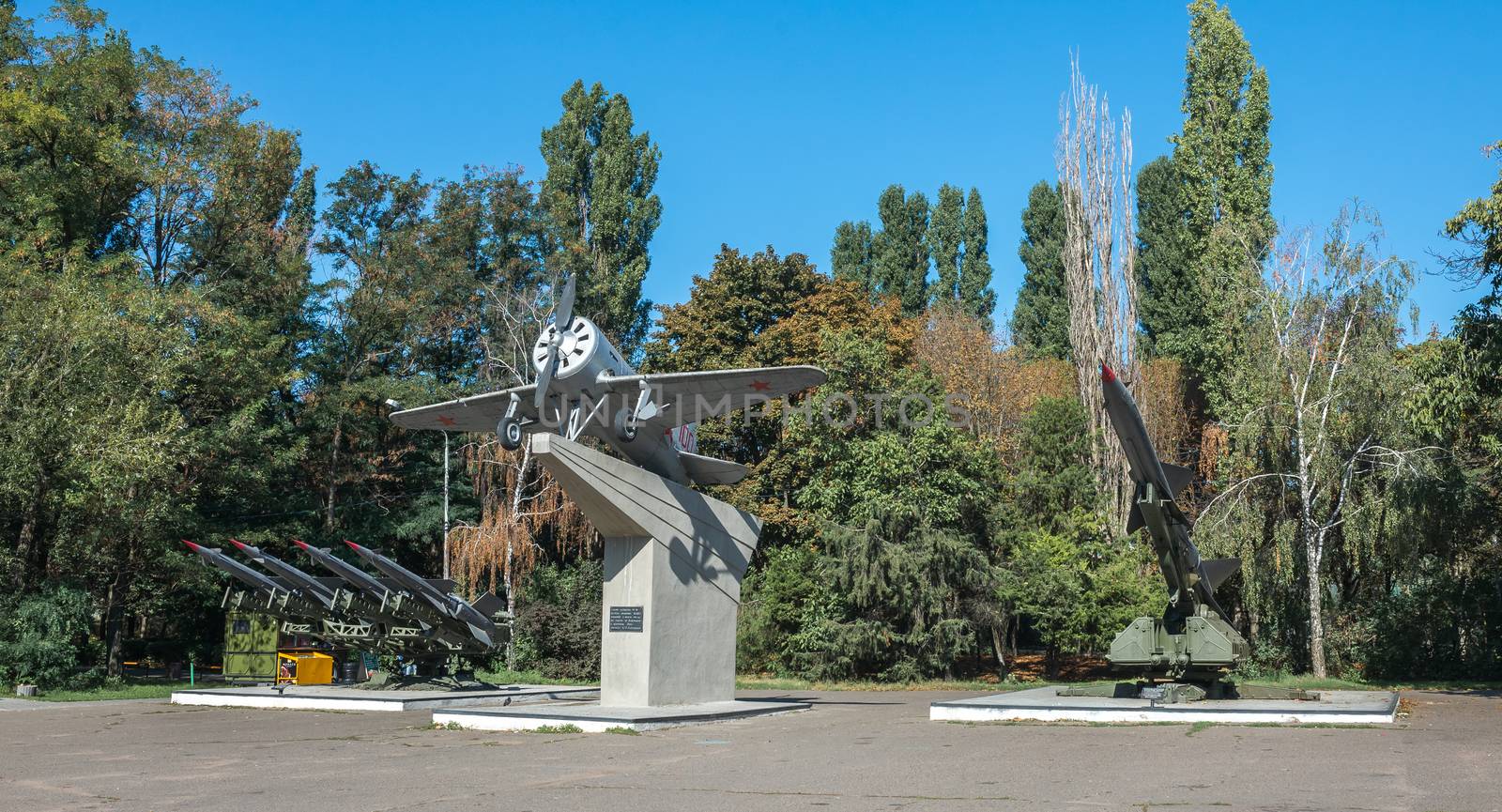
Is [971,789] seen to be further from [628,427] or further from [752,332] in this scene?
[752,332]

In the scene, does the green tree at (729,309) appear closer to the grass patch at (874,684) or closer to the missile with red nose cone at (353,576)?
the grass patch at (874,684)

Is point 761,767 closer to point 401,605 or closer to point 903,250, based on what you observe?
point 401,605

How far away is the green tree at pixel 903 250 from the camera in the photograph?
48.2 meters

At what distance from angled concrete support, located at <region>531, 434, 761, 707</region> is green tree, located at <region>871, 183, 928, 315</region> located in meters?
29.8

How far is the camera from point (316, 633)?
22844 mm

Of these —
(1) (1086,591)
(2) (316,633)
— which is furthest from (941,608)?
(2) (316,633)

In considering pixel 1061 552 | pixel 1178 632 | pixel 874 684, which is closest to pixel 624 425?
pixel 1178 632

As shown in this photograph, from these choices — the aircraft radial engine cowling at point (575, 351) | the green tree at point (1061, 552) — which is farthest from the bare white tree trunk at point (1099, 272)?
the aircraft radial engine cowling at point (575, 351)

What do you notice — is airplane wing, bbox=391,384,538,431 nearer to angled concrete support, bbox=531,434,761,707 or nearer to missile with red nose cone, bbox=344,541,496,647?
angled concrete support, bbox=531,434,761,707

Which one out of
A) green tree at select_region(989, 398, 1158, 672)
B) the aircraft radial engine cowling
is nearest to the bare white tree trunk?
green tree at select_region(989, 398, 1158, 672)

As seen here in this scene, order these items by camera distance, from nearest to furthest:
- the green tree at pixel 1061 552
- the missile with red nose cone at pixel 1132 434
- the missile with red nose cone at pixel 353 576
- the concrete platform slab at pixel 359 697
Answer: the missile with red nose cone at pixel 1132 434
the concrete platform slab at pixel 359 697
the missile with red nose cone at pixel 353 576
the green tree at pixel 1061 552

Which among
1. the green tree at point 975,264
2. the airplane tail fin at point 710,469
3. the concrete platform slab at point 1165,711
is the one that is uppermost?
the green tree at point 975,264

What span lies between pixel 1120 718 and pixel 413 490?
26342mm

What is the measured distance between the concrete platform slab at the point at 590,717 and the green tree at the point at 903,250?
31759 millimetres
